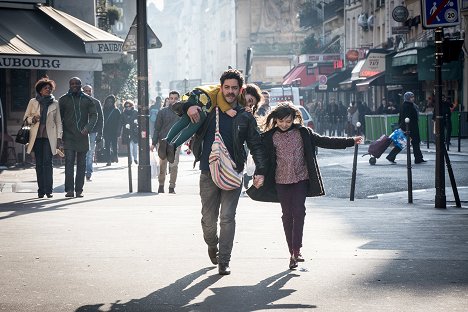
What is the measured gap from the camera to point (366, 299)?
7.93m

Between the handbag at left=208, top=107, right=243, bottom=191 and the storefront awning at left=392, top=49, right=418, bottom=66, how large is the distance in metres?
35.6

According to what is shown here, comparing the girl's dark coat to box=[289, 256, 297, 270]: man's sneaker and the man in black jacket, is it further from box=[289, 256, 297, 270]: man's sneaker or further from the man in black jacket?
box=[289, 256, 297, 270]: man's sneaker

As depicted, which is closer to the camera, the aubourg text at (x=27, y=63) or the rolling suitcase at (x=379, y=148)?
the aubourg text at (x=27, y=63)

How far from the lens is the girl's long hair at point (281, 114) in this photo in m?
9.63

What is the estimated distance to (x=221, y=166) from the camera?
9.23m

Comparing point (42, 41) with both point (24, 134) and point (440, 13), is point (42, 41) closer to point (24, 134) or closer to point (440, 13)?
point (24, 134)

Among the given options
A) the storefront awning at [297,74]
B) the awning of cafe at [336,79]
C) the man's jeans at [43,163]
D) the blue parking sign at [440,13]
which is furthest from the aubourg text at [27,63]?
the storefront awning at [297,74]

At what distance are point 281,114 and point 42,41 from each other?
1995 cm

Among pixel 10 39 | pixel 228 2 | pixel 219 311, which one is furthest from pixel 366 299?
pixel 228 2

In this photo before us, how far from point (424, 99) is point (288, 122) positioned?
131 ft

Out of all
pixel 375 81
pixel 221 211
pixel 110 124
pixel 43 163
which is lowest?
pixel 221 211

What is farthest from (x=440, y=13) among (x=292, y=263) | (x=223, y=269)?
(x=223, y=269)

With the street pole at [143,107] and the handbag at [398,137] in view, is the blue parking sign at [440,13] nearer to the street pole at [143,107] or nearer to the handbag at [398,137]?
the street pole at [143,107]

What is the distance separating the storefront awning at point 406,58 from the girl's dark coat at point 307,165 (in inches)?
1376
